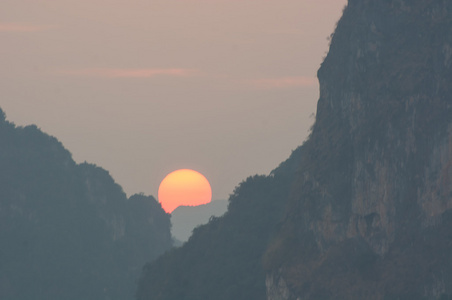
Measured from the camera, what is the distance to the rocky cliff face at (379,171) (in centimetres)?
9619

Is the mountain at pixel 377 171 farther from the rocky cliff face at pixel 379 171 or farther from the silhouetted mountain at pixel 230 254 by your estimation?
the silhouetted mountain at pixel 230 254

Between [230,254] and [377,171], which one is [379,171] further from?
[230,254]

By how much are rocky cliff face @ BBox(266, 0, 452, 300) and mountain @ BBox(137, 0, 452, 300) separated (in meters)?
0.09

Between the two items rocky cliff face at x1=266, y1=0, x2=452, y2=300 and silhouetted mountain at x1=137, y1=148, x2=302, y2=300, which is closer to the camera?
rocky cliff face at x1=266, y1=0, x2=452, y2=300

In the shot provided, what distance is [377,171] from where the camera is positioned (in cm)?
10075

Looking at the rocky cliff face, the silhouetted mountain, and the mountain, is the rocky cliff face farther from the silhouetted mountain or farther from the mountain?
the silhouetted mountain

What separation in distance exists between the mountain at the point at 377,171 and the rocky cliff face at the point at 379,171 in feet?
0.30

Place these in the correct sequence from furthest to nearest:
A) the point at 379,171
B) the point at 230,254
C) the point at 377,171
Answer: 1. the point at 230,254
2. the point at 377,171
3. the point at 379,171

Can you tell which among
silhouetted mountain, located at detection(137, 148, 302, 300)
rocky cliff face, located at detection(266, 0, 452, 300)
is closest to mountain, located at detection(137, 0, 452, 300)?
rocky cliff face, located at detection(266, 0, 452, 300)

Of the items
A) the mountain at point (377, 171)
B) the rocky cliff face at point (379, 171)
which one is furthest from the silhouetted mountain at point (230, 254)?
the rocky cliff face at point (379, 171)

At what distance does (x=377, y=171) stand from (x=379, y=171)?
235mm

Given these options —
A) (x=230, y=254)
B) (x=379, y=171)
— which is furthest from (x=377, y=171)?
(x=230, y=254)

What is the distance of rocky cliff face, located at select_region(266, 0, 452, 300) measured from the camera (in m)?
96.2

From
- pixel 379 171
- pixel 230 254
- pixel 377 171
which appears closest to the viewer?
pixel 379 171
